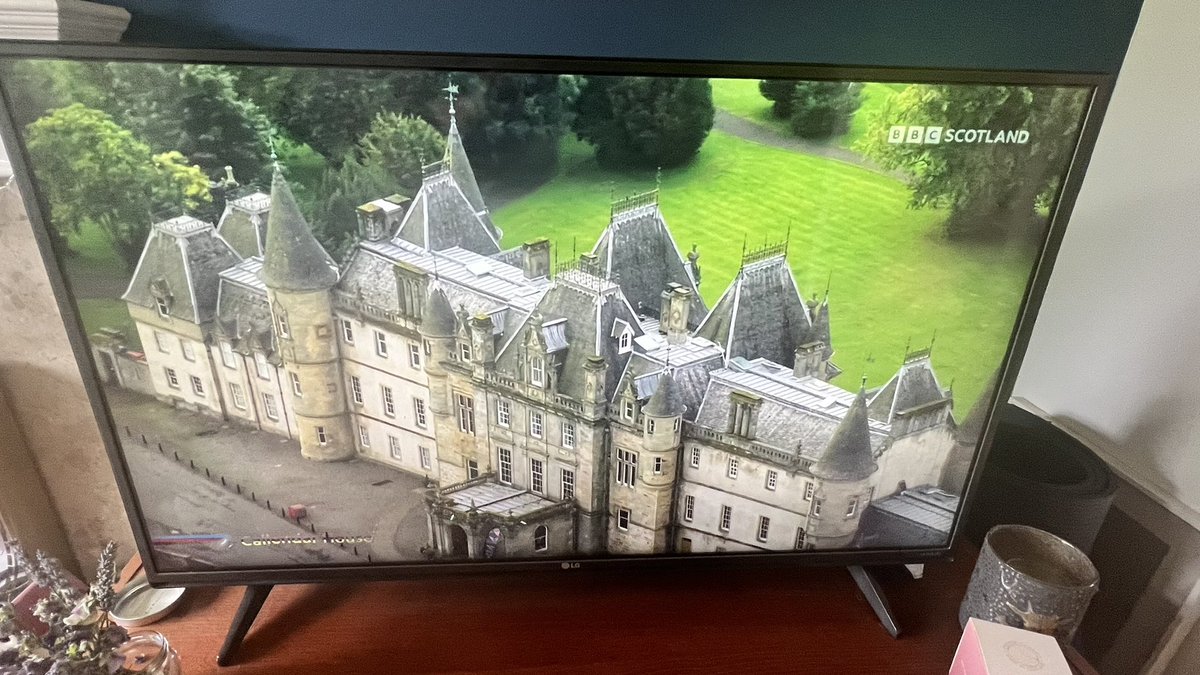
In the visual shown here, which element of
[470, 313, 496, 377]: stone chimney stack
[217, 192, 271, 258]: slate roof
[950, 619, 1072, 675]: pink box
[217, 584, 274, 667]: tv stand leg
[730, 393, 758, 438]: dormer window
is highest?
[217, 192, 271, 258]: slate roof

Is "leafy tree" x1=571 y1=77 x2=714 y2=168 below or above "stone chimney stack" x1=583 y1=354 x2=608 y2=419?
above

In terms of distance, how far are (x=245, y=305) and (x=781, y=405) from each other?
0.69 m

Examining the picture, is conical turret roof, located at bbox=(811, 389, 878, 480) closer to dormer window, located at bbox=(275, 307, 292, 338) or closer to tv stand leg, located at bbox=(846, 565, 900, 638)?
tv stand leg, located at bbox=(846, 565, 900, 638)

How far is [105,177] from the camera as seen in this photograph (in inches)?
31.0

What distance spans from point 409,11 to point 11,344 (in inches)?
32.7

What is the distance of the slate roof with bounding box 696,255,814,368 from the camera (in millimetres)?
890

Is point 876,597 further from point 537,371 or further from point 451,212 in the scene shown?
point 451,212

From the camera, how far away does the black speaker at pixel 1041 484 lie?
45.2 inches

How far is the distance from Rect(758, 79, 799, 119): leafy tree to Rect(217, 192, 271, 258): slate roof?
57cm

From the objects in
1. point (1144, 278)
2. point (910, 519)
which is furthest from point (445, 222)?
point (1144, 278)

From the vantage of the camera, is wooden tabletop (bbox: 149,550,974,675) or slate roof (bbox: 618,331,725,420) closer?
slate roof (bbox: 618,331,725,420)

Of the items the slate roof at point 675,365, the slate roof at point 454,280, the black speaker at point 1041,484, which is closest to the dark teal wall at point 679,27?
the slate roof at point 454,280

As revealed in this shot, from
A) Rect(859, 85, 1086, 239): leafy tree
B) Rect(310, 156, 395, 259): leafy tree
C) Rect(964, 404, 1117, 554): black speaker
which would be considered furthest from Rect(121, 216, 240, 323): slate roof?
Rect(964, 404, 1117, 554): black speaker

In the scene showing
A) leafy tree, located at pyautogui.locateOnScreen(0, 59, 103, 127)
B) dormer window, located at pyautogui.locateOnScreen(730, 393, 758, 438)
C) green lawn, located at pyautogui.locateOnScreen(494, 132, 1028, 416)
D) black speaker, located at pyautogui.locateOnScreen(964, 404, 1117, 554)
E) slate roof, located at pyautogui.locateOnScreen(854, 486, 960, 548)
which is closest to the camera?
leafy tree, located at pyautogui.locateOnScreen(0, 59, 103, 127)
